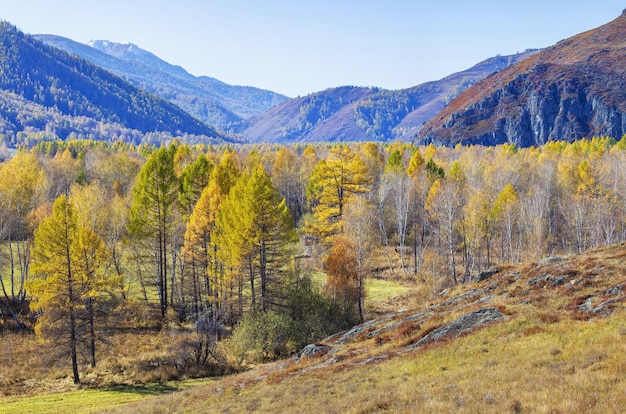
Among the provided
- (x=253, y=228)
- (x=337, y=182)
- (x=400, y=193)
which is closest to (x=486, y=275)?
(x=253, y=228)

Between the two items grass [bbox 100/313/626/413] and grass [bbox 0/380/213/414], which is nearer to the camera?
grass [bbox 100/313/626/413]

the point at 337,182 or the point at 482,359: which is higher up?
the point at 337,182

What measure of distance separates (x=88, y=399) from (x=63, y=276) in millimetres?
8902

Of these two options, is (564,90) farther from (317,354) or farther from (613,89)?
(317,354)

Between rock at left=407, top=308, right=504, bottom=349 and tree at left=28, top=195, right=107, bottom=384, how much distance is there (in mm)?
22238

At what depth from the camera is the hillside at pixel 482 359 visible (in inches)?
489

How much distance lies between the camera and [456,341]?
1983cm

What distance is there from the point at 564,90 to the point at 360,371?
659ft

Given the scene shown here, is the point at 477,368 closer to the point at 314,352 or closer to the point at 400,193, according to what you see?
the point at 314,352

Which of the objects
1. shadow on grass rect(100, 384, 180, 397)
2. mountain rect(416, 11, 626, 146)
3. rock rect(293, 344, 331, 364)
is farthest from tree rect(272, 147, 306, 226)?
mountain rect(416, 11, 626, 146)

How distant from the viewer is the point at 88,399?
1053 inches

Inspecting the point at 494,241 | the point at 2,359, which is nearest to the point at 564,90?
the point at 494,241

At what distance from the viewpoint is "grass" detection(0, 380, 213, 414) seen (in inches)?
960

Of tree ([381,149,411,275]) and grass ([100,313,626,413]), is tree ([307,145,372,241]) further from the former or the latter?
grass ([100,313,626,413])
